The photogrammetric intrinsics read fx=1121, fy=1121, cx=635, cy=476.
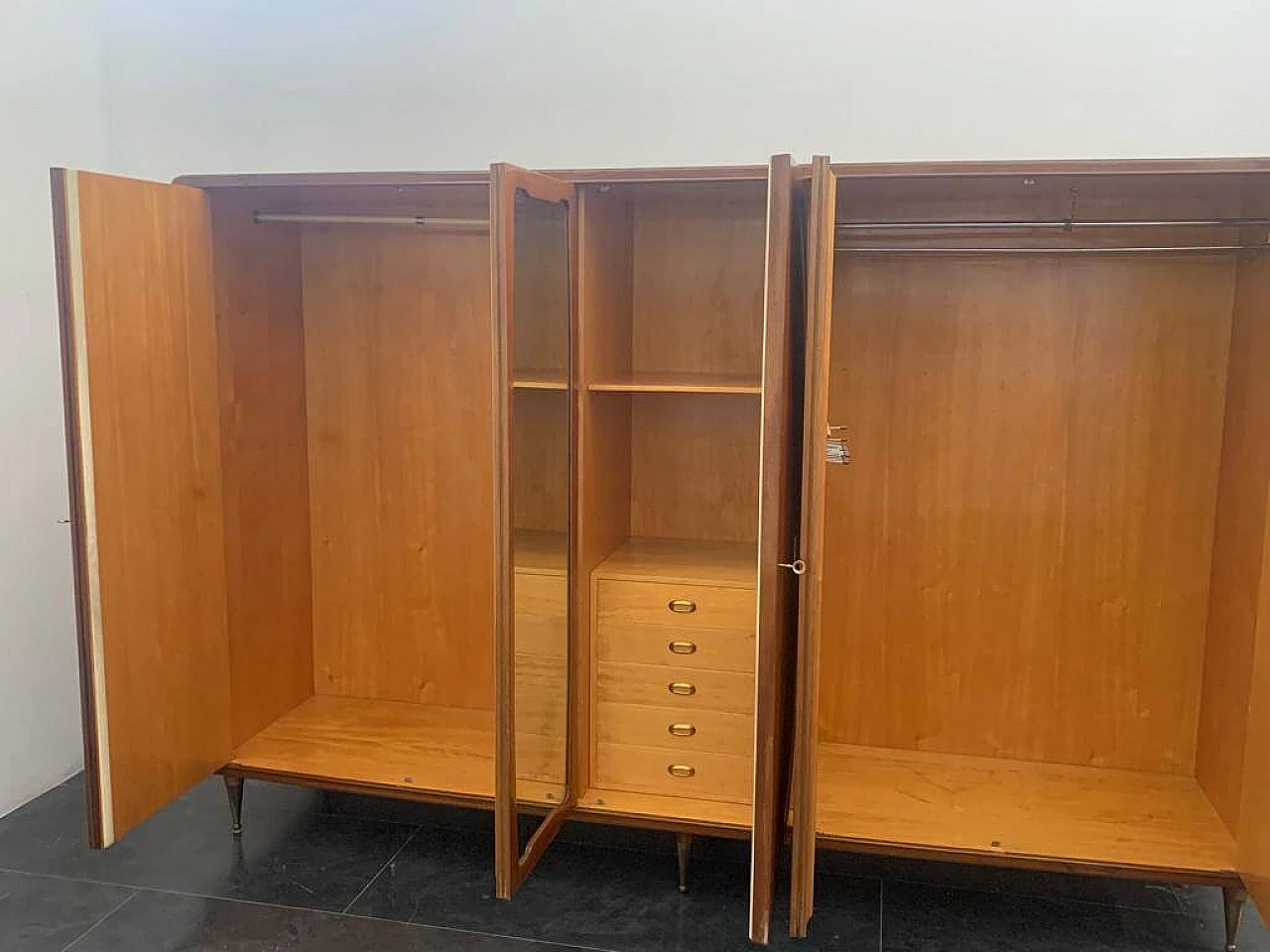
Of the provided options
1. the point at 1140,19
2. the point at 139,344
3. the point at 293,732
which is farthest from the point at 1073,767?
the point at 139,344

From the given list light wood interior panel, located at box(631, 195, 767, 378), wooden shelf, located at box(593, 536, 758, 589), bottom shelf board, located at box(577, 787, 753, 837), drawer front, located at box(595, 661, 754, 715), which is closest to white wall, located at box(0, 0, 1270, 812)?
light wood interior panel, located at box(631, 195, 767, 378)

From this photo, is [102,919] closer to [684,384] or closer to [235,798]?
[235,798]

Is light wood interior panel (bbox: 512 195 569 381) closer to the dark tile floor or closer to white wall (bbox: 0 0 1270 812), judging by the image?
white wall (bbox: 0 0 1270 812)

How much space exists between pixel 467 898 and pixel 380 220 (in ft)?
6.39

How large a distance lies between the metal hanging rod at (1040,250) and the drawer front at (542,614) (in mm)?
1223

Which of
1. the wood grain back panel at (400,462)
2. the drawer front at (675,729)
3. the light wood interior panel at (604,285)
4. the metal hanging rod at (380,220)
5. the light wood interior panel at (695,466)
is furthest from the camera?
the wood grain back panel at (400,462)

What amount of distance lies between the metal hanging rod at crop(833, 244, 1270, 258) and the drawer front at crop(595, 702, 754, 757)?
1.33m

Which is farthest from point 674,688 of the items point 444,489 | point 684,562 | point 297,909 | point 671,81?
point 671,81

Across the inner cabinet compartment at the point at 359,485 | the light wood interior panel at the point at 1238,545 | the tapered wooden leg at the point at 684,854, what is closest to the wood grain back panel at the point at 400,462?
the inner cabinet compartment at the point at 359,485

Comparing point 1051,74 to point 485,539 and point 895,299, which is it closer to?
point 895,299

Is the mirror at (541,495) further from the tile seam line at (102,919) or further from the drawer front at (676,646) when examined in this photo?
the tile seam line at (102,919)

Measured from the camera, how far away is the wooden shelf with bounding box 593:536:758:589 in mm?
3027

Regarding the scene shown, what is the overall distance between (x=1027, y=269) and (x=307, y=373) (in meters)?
2.23

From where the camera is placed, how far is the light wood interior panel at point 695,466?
338 cm
